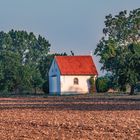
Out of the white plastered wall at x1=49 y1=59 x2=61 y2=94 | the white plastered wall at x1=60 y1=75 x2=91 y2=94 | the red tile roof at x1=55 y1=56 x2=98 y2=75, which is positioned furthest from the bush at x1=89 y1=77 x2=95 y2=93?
the white plastered wall at x1=49 y1=59 x2=61 y2=94

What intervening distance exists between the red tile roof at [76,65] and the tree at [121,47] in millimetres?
2058

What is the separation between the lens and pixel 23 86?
343ft

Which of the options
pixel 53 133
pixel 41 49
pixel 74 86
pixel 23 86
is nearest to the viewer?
pixel 53 133

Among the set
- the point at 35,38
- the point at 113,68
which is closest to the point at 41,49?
the point at 35,38

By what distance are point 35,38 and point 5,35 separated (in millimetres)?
8340

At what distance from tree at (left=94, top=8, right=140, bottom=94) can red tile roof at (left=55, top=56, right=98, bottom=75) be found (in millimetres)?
2058

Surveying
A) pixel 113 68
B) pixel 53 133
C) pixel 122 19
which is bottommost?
pixel 53 133

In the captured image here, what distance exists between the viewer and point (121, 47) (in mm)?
99750

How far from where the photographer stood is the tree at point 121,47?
78.8 metres

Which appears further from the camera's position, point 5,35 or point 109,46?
point 5,35

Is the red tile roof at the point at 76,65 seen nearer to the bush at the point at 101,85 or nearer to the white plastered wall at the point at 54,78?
the white plastered wall at the point at 54,78

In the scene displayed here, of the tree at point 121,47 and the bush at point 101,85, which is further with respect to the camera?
the bush at point 101,85

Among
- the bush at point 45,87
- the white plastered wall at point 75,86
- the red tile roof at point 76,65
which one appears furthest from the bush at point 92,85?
the bush at point 45,87

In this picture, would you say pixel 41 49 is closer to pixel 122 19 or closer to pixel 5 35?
pixel 5 35
